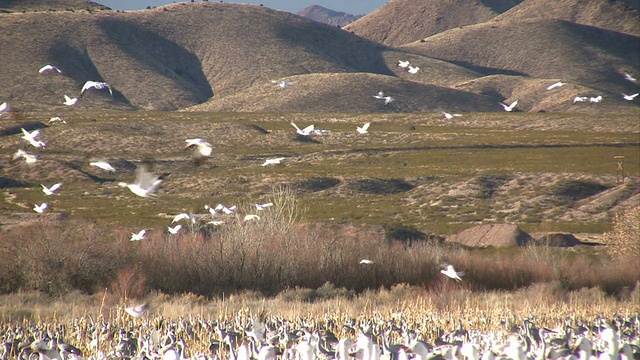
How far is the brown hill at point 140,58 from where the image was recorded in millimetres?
144000

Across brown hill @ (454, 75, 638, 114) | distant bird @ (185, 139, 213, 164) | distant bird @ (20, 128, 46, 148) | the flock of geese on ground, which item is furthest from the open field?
distant bird @ (185, 139, 213, 164)

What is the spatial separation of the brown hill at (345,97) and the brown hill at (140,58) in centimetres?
1343

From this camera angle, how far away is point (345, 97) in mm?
145375

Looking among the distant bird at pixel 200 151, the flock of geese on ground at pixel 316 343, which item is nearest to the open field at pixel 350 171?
the flock of geese on ground at pixel 316 343

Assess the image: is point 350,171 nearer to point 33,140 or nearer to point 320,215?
point 320,215

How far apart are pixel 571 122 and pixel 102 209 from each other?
77.7 metres

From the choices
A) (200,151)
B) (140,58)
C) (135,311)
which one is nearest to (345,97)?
(140,58)

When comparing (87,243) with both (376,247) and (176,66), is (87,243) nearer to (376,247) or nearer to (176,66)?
(376,247)

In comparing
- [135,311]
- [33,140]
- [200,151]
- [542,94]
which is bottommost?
[542,94]

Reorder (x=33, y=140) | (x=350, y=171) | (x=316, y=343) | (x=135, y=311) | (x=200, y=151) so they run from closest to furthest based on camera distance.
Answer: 1. (x=316, y=343)
2. (x=200, y=151)
3. (x=135, y=311)
4. (x=33, y=140)
5. (x=350, y=171)

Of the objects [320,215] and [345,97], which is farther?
[345,97]

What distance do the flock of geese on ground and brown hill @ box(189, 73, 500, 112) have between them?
12515cm

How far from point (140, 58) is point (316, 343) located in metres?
170

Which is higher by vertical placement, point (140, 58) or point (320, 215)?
point (140, 58)
